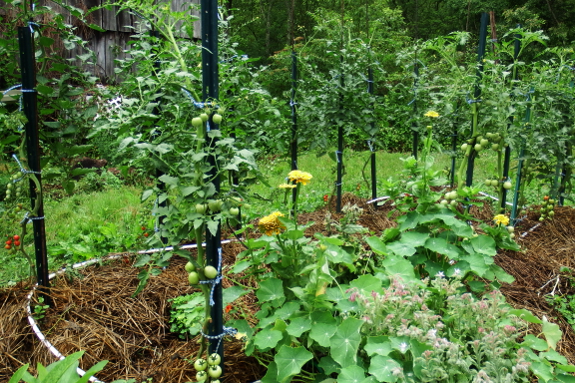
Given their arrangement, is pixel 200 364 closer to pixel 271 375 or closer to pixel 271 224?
pixel 271 375

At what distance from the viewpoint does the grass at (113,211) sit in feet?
9.05

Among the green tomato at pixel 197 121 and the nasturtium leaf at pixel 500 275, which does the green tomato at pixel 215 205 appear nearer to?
the green tomato at pixel 197 121

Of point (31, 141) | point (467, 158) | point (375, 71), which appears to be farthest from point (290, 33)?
point (31, 141)

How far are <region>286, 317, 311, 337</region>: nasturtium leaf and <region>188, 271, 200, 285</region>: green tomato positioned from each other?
1.17 feet

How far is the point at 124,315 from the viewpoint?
78.7 inches

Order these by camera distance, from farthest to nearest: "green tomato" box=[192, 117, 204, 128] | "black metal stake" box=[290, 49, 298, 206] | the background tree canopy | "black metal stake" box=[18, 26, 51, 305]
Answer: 1. the background tree canopy
2. "black metal stake" box=[290, 49, 298, 206]
3. "black metal stake" box=[18, 26, 51, 305]
4. "green tomato" box=[192, 117, 204, 128]

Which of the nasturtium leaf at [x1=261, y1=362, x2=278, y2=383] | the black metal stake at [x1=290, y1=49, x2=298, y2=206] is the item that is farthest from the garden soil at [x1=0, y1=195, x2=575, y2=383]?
the black metal stake at [x1=290, y1=49, x2=298, y2=206]

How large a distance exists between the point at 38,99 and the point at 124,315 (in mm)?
1092

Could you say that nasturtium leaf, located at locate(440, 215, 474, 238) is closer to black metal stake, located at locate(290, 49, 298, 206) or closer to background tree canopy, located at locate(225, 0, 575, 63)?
black metal stake, located at locate(290, 49, 298, 206)

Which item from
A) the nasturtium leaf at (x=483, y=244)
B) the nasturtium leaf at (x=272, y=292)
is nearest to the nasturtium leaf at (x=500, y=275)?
the nasturtium leaf at (x=483, y=244)

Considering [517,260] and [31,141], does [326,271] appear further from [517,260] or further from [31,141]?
[517,260]

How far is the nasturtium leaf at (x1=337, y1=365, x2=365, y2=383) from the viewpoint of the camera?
54.3 inches

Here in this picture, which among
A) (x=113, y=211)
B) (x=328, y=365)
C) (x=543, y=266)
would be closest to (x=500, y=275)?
(x=543, y=266)

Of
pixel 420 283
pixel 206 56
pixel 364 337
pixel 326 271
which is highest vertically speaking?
pixel 206 56
